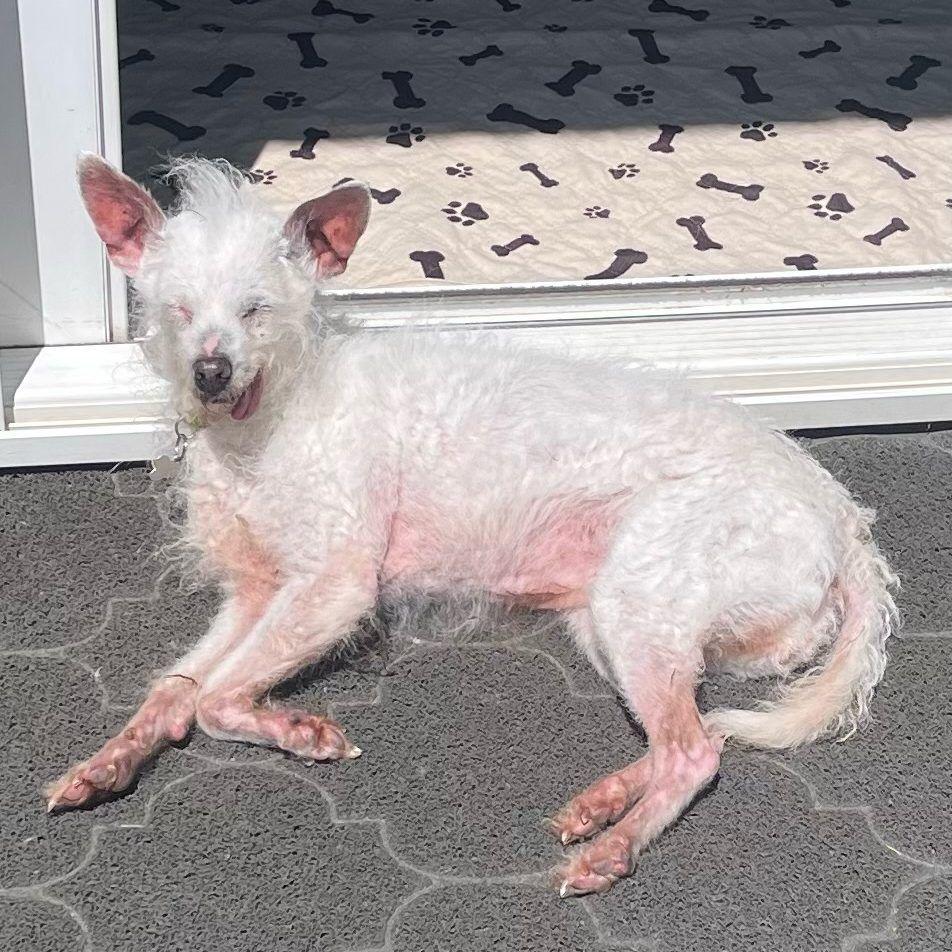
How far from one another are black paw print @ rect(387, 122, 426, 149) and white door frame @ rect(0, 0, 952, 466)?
123 cm

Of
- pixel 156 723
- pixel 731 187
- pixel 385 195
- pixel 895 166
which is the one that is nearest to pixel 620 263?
pixel 731 187

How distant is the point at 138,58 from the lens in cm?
508

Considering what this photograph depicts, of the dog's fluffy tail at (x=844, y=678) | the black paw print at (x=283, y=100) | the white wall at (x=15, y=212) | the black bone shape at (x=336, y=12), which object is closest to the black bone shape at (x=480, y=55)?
the black bone shape at (x=336, y=12)

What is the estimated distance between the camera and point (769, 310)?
3.88m

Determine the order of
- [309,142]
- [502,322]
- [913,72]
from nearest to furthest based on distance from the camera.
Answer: [502,322] → [309,142] → [913,72]

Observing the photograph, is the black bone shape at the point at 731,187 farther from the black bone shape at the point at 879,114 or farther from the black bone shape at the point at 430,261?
the black bone shape at the point at 430,261

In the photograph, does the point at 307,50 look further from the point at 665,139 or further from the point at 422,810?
the point at 422,810

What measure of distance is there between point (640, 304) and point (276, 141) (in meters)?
1.65

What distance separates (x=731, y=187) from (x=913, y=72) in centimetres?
128

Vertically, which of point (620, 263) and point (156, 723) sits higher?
point (620, 263)

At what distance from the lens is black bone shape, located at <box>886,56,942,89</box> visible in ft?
17.6

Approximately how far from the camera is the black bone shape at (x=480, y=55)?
533 centimetres

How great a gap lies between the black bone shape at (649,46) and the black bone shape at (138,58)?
197 centimetres

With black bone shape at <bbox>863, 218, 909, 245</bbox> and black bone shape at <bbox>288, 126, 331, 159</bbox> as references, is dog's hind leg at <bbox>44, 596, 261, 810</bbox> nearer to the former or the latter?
black bone shape at <bbox>288, 126, 331, 159</bbox>
